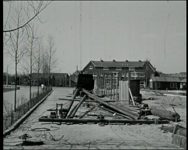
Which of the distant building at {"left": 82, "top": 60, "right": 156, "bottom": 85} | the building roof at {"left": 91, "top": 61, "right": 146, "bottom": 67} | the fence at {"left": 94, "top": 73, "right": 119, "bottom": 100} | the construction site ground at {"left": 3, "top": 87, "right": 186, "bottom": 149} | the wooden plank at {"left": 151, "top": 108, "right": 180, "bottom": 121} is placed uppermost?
the building roof at {"left": 91, "top": 61, "right": 146, "bottom": 67}

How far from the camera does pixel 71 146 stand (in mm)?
6906

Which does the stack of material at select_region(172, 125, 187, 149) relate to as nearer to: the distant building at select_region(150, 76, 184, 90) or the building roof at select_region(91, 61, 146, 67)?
the distant building at select_region(150, 76, 184, 90)

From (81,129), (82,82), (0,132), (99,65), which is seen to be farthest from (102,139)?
(99,65)

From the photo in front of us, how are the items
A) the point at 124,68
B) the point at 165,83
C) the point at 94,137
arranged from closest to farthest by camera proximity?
the point at 94,137 < the point at 165,83 < the point at 124,68

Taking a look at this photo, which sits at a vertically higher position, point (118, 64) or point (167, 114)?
point (118, 64)

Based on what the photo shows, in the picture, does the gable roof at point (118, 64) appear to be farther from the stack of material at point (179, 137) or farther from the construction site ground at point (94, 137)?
the stack of material at point (179, 137)

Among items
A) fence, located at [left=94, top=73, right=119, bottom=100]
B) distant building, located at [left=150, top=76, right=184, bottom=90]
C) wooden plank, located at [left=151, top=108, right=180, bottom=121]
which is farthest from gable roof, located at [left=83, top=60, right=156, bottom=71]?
wooden plank, located at [left=151, top=108, right=180, bottom=121]

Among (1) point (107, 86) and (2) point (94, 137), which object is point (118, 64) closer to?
(1) point (107, 86)

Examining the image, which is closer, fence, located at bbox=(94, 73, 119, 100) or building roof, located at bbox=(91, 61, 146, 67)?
fence, located at bbox=(94, 73, 119, 100)

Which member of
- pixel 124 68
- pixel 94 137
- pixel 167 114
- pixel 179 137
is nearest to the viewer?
pixel 179 137

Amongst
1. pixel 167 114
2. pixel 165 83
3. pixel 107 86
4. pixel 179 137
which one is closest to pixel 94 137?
pixel 179 137

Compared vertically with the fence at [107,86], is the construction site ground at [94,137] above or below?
below

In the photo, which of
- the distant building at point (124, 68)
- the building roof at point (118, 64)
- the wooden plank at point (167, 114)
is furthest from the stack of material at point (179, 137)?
the building roof at point (118, 64)

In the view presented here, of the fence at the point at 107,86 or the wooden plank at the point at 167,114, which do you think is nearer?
the wooden plank at the point at 167,114
